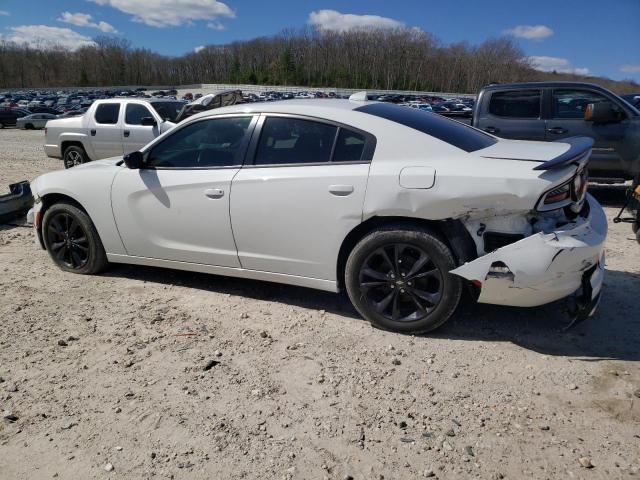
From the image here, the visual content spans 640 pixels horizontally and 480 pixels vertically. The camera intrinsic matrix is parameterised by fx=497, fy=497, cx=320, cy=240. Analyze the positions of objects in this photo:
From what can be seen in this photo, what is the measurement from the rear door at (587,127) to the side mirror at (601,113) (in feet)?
0.34

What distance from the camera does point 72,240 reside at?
473 cm

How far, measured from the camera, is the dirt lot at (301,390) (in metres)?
2.35

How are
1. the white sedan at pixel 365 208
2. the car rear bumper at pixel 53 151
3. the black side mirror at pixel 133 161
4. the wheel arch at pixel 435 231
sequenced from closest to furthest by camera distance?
the white sedan at pixel 365 208
the wheel arch at pixel 435 231
the black side mirror at pixel 133 161
the car rear bumper at pixel 53 151

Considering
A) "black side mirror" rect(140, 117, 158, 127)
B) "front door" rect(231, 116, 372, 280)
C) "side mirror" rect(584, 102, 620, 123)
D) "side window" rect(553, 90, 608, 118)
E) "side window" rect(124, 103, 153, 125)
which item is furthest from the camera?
"side window" rect(124, 103, 153, 125)

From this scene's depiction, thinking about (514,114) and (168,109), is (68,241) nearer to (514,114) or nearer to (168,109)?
(514,114)

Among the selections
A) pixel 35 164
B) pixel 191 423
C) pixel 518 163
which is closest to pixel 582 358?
pixel 518 163

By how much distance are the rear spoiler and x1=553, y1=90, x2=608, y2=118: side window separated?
15.2 feet

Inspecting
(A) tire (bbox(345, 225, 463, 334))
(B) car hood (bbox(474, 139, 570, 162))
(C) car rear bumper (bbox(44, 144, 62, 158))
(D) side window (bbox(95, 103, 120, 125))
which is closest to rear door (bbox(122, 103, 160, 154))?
(D) side window (bbox(95, 103, 120, 125))

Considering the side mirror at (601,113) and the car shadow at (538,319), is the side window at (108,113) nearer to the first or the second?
the car shadow at (538,319)

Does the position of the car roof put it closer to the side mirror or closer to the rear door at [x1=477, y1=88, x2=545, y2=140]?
the rear door at [x1=477, y1=88, x2=545, y2=140]

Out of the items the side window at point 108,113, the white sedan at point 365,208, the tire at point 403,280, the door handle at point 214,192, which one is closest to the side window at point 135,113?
the side window at point 108,113

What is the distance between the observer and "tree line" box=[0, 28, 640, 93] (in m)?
113

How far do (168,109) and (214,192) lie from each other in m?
8.41

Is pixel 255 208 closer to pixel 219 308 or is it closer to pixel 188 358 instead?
pixel 219 308
